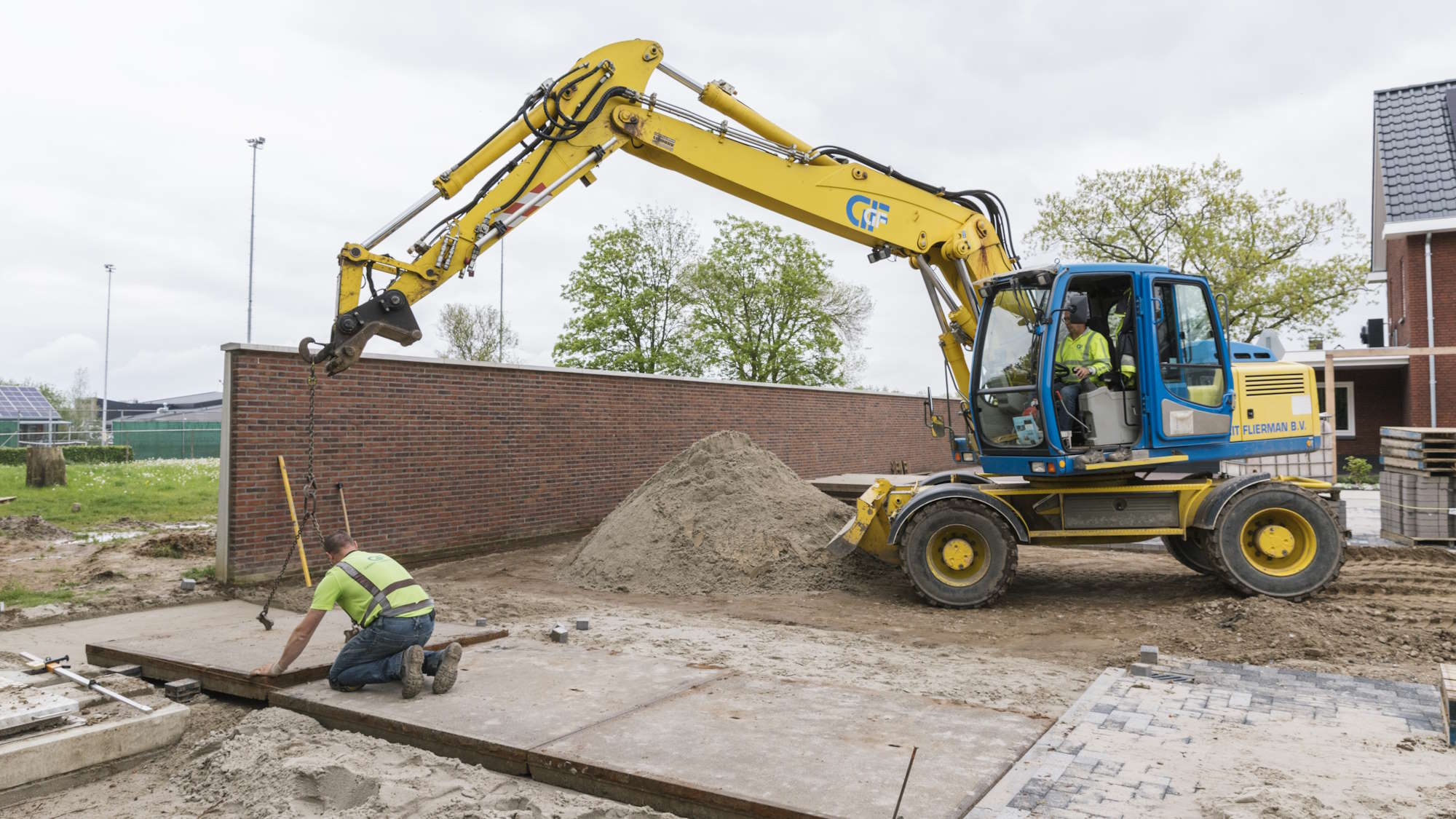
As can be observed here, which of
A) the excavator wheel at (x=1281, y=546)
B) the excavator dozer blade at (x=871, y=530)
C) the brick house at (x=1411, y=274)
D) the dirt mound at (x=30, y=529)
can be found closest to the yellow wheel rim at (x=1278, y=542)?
the excavator wheel at (x=1281, y=546)

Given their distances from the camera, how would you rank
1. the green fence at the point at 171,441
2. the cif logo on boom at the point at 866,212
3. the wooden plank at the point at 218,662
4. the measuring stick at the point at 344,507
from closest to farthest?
the wooden plank at the point at 218,662 < the cif logo on boom at the point at 866,212 < the measuring stick at the point at 344,507 < the green fence at the point at 171,441

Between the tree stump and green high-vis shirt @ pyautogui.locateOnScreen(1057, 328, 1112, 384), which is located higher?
green high-vis shirt @ pyautogui.locateOnScreen(1057, 328, 1112, 384)

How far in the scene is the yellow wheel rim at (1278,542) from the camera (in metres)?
8.38

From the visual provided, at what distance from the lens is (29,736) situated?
471 cm

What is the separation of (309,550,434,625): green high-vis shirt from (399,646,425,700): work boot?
250 mm

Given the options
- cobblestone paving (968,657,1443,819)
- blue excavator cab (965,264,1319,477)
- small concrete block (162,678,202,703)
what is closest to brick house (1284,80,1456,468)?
blue excavator cab (965,264,1319,477)

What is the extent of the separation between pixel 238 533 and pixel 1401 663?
33.4 feet

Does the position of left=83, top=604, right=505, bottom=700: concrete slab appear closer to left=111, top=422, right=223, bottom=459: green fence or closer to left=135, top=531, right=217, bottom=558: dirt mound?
left=135, top=531, right=217, bottom=558: dirt mound

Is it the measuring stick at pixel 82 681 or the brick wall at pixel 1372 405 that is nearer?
the measuring stick at pixel 82 681

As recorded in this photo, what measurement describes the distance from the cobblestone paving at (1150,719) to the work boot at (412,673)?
3.27 meters

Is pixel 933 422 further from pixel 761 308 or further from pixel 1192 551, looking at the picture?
pixel 761 308

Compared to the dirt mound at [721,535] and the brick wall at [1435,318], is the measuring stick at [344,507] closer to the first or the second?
the dirt mound at [721,535]

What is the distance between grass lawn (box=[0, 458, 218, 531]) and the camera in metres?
15.3

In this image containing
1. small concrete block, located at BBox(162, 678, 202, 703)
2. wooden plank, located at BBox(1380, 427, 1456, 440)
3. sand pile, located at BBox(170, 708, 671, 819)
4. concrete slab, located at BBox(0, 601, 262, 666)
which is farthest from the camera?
wooden plank, located at BBox(1380, 427, 1456, 440)
